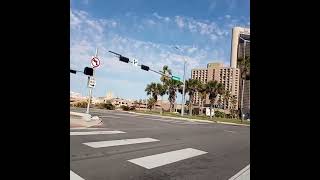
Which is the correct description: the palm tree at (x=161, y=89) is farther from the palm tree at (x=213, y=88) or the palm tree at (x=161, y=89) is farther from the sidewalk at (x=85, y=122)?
the sidewalk at (x=85, y=122)

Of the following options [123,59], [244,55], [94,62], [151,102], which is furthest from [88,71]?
[151,102]

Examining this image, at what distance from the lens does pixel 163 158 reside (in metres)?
7.51

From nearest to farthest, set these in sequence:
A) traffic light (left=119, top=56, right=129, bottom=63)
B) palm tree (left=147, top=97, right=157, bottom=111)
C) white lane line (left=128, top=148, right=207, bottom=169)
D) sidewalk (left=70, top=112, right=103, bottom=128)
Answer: white lane line (left=128, top=148, right=207, bottom=169) < sidewalk (left=70, top=112, right=103, bottom=128) < traffic light (left=119, top=56, right=129, bottom=63) < palm tree (left=147, top=97, right=157, bottom=111)

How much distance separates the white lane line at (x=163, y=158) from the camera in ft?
21.7

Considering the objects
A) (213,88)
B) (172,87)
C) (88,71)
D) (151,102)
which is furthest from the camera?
(151,102)

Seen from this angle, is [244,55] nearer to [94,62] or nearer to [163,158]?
[163,158]

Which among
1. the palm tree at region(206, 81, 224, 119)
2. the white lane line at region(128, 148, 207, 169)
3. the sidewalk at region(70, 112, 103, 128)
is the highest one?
the palm tree at region(206, 81, 224, 119)

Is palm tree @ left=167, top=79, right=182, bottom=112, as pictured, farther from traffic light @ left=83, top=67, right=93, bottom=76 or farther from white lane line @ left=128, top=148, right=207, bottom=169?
white lane line @ left=128, top=148, right=207, bottom=169

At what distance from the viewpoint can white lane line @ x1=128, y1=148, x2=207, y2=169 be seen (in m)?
6.62

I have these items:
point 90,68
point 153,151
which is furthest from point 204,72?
point 153,151

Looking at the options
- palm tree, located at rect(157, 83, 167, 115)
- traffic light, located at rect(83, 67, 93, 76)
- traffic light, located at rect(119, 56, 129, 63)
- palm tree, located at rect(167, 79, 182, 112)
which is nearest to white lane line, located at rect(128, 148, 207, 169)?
traffic light, located at rect(83, 67, 93, 76)
